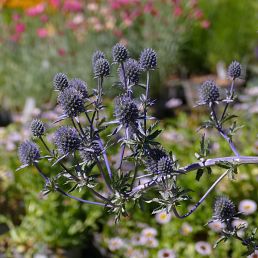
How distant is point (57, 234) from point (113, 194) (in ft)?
5.00

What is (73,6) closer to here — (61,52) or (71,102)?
(61,52)

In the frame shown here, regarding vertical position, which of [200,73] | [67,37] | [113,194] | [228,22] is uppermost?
[113,194]

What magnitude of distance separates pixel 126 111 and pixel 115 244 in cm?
164

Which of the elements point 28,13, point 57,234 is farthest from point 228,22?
point 57,234

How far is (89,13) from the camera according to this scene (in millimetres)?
5824

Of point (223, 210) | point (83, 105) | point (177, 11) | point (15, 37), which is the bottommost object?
point (177, 11)

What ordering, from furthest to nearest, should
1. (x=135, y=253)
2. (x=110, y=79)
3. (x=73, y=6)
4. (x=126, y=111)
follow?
(x=73, y=6)
(x=110, y=79)
(x=135, y=253)
(x=126, y=111)

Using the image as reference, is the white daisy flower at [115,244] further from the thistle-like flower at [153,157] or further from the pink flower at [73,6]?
the pink flower at [73,6]

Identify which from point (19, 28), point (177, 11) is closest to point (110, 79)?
point (177, 11)

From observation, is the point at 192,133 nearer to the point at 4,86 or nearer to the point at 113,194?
the point at 113,194

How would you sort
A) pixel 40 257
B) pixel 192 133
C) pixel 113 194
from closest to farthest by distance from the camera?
1. pixel 113 194
2. pixel 40 257
3. pixel 192 133

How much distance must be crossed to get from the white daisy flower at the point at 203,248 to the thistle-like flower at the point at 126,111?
55.9 inches

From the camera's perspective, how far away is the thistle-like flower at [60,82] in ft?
4.90

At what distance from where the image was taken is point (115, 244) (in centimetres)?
288
